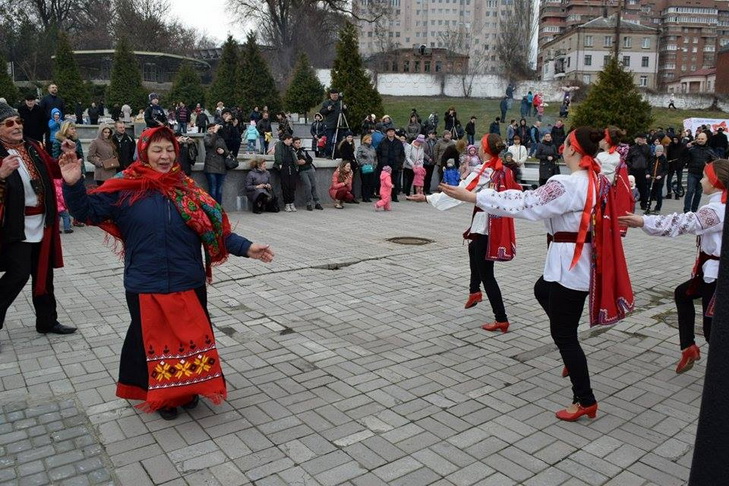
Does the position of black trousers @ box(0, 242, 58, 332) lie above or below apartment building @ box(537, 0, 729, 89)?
below

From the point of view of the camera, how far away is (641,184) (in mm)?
16578

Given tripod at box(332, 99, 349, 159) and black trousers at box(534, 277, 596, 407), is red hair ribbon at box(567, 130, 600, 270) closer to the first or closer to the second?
black trousers at box(534, 277, 596, 407)

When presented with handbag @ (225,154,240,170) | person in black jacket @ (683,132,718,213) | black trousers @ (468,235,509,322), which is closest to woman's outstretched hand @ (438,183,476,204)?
black trousers @ (468,235,509,322)

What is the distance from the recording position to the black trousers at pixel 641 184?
16.2 meters

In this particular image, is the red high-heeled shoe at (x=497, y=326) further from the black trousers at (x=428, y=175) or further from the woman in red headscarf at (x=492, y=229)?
the black trousers at (x=428, y=175)

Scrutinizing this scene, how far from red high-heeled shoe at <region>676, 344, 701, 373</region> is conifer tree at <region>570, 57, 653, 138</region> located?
17.1 m

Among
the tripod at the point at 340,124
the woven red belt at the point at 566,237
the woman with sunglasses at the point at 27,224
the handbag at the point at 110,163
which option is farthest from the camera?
the tripod at the point at 340,124

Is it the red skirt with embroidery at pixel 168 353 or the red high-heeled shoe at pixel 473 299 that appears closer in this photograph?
the red skirt with embroidery at pixel 168 353

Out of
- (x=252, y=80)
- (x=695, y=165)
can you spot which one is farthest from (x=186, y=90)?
(x=695, y=165)

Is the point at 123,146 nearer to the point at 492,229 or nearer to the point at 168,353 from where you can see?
the point at 492,229

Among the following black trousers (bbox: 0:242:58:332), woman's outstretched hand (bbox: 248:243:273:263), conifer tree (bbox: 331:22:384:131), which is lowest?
black trousers (bbox: 0:242:58:332)

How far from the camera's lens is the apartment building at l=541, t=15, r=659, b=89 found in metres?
89.2

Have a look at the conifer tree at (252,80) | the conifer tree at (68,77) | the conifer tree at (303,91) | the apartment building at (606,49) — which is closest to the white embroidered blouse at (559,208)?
the conifer tree at (252,80)

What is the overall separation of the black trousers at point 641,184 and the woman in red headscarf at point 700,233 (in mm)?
11590
